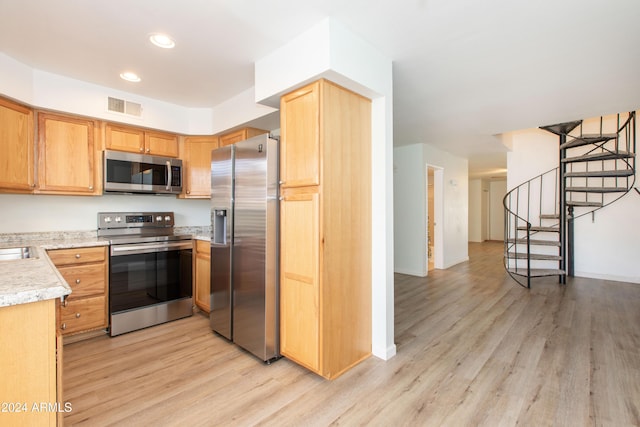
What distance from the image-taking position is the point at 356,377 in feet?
7.11

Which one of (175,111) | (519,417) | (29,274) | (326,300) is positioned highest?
(175,111)

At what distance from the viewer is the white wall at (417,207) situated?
538cm

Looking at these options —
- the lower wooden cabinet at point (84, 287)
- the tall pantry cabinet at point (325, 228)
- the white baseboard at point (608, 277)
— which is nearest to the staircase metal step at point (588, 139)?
the white baseboard at point (608, 277)

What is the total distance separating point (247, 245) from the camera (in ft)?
8.28

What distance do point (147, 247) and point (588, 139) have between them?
6454 mm

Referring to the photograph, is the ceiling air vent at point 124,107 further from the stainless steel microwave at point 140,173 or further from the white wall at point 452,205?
the white wall at point 452,205

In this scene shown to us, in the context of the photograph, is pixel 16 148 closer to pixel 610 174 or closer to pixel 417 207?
pixel 417 207

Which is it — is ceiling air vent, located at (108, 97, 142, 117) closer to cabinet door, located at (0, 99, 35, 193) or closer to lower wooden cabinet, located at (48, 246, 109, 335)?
cabinet door, located at (0, 99, 35, 193)

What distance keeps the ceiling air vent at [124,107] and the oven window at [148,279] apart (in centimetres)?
156

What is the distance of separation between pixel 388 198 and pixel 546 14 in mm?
1597

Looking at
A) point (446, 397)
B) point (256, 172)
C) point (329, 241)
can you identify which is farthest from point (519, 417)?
point (256, 172)

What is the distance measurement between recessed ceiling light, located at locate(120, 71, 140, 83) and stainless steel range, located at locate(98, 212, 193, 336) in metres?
1.48

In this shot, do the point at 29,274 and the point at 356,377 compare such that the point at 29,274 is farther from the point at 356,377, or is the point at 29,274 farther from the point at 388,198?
the point at 388,198

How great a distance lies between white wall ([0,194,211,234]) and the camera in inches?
113
